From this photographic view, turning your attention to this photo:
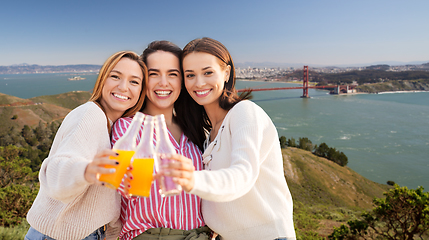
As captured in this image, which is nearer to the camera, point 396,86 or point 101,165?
point 101,165

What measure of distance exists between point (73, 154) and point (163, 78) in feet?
2.31

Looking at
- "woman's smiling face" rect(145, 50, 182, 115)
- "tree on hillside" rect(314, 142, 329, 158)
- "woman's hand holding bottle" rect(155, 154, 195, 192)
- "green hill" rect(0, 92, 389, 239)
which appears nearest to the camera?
"woman's hand holding bottle" rect(155, 154, 195, 192)

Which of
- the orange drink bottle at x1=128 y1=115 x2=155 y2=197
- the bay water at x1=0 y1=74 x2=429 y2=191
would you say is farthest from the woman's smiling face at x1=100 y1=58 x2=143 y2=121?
the bay water at x1=0 y1=74 x2=429 y2=191

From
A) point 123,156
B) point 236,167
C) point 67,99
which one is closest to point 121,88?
point 123,156

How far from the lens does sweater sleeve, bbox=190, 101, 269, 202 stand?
2.27ft

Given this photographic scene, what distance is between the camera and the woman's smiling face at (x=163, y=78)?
139 centimetres

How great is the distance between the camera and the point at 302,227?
6980mm

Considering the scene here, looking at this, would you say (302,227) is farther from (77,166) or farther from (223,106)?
(77,166)

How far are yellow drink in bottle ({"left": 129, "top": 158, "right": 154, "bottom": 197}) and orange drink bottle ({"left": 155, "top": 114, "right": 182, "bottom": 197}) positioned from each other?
34 mm

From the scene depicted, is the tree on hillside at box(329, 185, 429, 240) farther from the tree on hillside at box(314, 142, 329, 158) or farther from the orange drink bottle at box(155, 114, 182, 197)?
the tree on hillside at box(314, 142, 329, 158)

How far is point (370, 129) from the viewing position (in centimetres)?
2917

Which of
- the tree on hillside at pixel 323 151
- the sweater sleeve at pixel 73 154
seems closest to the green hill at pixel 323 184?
the tree on hillside at pixel 323 151

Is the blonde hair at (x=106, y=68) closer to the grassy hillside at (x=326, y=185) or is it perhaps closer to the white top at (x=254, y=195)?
the white top at (x=254, y=195)

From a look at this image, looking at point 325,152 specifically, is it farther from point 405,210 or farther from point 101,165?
point 101,165
